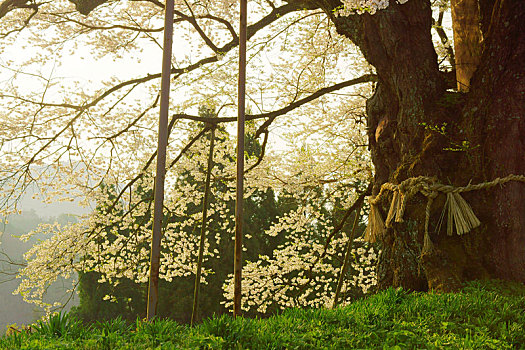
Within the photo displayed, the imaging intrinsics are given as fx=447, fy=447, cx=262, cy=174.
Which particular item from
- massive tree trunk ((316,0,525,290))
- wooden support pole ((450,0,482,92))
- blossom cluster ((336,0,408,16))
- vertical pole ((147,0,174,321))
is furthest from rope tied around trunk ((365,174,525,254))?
vertical pole ((147,0,174,321))

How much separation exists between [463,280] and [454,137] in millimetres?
1293

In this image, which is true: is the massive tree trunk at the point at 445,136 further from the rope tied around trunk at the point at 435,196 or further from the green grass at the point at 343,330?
the green grass at the point at 343,330

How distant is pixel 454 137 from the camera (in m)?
4.14

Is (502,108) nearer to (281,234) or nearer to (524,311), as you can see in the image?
(524,311)

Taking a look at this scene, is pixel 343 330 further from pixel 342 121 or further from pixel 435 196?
pixel 342 121

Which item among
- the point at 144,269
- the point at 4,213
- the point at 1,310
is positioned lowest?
the point at 1,310

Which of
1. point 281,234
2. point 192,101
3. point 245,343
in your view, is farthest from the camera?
point 281,234

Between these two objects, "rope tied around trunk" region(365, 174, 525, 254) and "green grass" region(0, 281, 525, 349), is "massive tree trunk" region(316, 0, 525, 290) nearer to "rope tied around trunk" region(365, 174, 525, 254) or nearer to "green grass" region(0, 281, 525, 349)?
"rope tied around trunk" region(365, 174, 525, 254)

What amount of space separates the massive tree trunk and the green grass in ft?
2.28

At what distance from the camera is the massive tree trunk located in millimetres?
3742

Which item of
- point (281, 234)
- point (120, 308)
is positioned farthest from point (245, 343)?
point (120, 308)

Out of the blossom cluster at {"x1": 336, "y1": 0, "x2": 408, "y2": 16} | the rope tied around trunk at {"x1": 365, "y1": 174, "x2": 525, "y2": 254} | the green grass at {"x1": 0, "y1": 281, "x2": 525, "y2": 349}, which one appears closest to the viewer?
the green grass at {"x1": 0, "y1": 281, "x2": 525, "y2": 349}

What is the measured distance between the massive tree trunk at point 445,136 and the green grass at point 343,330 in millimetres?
696

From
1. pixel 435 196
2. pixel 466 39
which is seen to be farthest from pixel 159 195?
pixel 466 39
